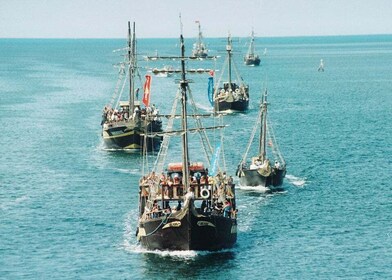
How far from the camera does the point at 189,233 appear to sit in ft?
216

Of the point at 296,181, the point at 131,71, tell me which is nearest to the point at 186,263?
the point at 296,181

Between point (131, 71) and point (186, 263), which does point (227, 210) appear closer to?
point (186, 263)

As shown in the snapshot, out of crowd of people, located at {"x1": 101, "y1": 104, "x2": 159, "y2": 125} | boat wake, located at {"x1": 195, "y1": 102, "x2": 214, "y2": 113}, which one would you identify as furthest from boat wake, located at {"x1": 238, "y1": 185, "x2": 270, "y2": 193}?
boat wake, located at {"x1": 195, "y1": 102, "x2": 214, "y2": 113}

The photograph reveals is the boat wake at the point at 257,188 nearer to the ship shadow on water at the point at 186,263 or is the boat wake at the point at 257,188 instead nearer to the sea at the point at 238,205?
the sea at the point at 238,205

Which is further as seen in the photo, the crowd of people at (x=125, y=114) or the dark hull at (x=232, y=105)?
the dark hull at (x=232, y=105)

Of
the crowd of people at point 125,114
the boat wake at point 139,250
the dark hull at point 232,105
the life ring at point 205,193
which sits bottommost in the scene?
the dark hull at point 232,105

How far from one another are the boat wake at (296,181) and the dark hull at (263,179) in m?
2.88

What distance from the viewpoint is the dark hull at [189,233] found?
65.5 metres

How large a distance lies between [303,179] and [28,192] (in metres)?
30.8

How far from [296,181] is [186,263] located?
32840 mm

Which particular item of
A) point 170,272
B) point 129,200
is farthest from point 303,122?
point 170,272

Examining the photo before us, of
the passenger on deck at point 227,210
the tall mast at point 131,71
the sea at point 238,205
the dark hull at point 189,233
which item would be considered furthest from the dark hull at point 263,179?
the tall mast at point 131,71

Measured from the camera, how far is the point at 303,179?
316ft

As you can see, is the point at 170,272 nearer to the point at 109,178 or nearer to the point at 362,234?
the point at 362,234
